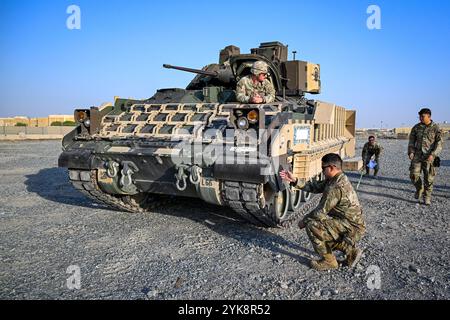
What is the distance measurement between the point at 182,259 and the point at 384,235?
301cm

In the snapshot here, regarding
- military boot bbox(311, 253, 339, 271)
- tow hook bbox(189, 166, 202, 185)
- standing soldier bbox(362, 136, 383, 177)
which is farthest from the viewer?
standing soldier bbox(362, 136, 383, 177)

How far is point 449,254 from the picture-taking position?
15.6 ft

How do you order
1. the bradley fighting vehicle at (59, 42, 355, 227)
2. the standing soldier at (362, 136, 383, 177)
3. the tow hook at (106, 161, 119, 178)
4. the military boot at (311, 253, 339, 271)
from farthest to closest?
the standing soldier at (362, 136, 383, 177), the tow hook at (106, 161, 119, 178), the bradley fighting vehicle at (59, 42, 355, 227), the military boot at (311, 253, 339, 271)

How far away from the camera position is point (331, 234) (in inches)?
165

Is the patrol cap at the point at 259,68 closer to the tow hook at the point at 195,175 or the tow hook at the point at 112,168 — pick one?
the tow hook at the point at 195,175

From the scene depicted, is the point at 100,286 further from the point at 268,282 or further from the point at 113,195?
the point at 113,195

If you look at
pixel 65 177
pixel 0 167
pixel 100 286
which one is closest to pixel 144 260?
pixel 100 286

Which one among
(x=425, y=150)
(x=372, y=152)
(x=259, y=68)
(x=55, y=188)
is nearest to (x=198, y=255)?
(x=259, y=68)

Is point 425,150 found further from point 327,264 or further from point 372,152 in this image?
point 327,264

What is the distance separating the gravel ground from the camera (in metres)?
3.75

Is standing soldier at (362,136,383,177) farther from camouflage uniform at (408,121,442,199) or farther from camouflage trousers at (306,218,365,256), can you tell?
camouflage trousers at (306,218,365,256)

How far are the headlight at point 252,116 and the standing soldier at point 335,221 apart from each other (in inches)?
42.8

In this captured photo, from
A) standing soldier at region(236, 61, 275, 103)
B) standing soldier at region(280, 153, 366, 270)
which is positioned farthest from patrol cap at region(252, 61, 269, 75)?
standing soldier at region(280, 153, 366, 270)
